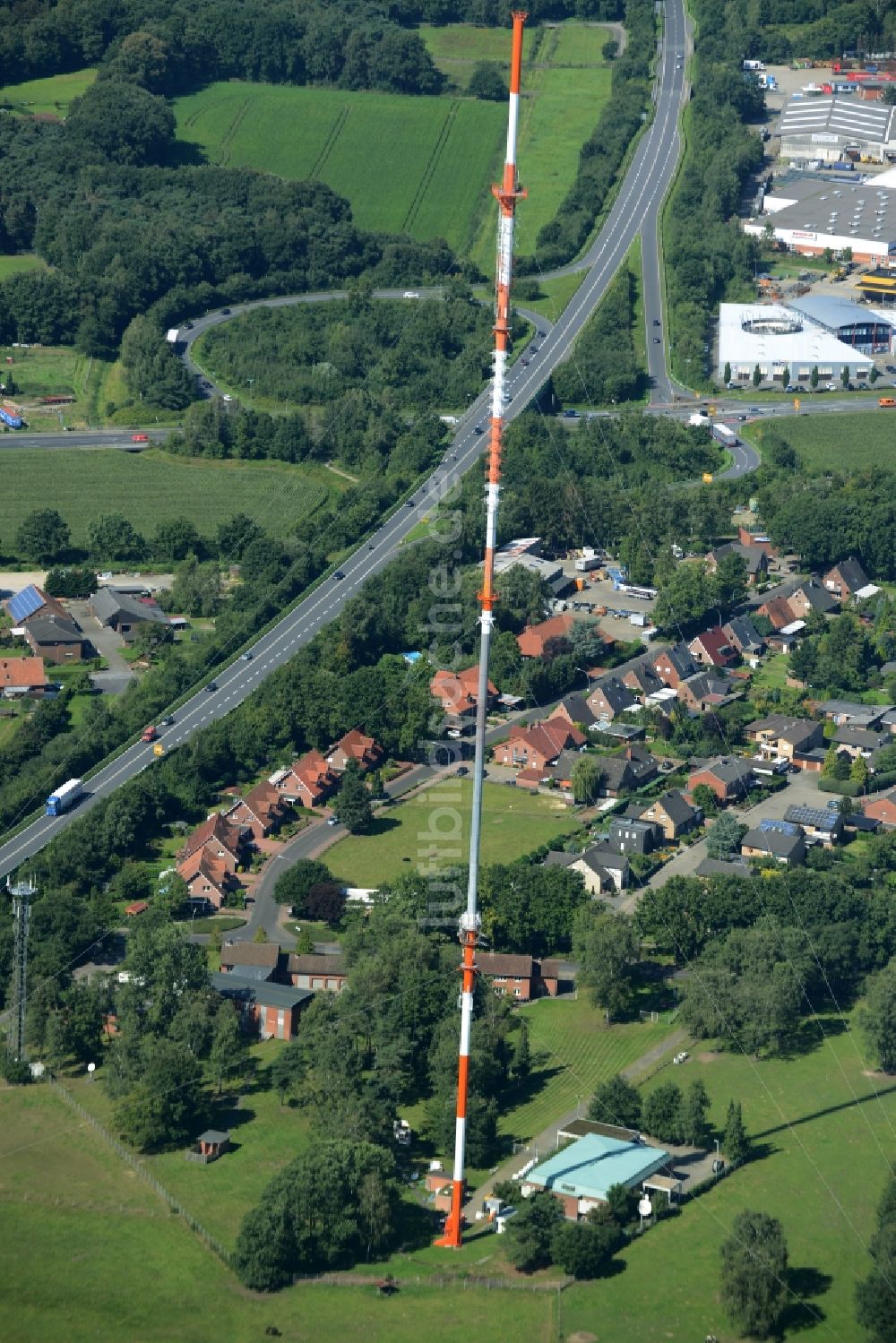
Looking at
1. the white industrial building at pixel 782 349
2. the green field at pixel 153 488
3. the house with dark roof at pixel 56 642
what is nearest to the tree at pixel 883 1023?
the house with dark roof at pixel 56 642

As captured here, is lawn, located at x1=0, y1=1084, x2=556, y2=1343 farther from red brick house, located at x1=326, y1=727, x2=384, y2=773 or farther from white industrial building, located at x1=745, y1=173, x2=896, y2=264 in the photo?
white industrial building, located at x1=745, y1=173, x2=896, y2=264

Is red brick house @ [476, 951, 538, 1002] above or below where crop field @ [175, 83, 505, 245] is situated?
below

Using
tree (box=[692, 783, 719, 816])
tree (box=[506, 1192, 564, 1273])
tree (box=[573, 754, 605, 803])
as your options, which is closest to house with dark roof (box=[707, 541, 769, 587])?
tree (box=[573, 754, 605, 803])

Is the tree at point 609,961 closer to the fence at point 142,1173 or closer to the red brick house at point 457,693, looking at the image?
the fence at point 142,1173

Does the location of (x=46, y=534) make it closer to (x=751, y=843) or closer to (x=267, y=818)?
Result: (x=267, y=818)

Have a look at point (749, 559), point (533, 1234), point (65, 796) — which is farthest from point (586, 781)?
point (533, 1234)
